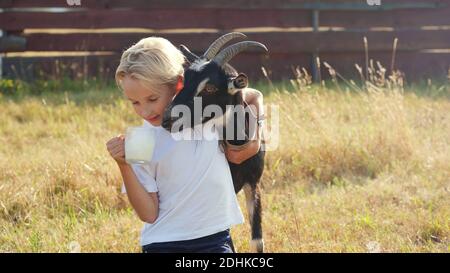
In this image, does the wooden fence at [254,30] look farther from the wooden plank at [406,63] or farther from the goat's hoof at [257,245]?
the goat's hoof at [257,245]

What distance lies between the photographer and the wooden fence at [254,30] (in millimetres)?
10383

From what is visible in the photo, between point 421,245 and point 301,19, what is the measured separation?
677cm

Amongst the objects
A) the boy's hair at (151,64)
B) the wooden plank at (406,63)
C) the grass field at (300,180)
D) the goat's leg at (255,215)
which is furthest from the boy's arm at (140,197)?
the wooden plank at (406,63)

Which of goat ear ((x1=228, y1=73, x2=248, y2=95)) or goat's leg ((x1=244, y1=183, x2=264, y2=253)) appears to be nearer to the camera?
goat ear ((x1=228, y1=73, x2=248, y2=95))

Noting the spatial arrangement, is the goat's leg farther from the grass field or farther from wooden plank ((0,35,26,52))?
wooden plank ((0,35,26,52))

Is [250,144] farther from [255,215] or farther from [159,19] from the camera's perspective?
[159,19]

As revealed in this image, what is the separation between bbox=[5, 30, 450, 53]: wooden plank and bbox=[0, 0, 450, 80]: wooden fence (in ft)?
0.04

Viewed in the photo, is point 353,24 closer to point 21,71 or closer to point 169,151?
point 21,71

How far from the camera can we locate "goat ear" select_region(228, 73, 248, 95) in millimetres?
3555

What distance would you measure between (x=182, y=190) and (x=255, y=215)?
141 cm

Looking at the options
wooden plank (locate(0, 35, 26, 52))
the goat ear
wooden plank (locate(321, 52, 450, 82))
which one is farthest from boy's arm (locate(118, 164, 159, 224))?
wooden plank (locate(321, 52, 450, 82))
